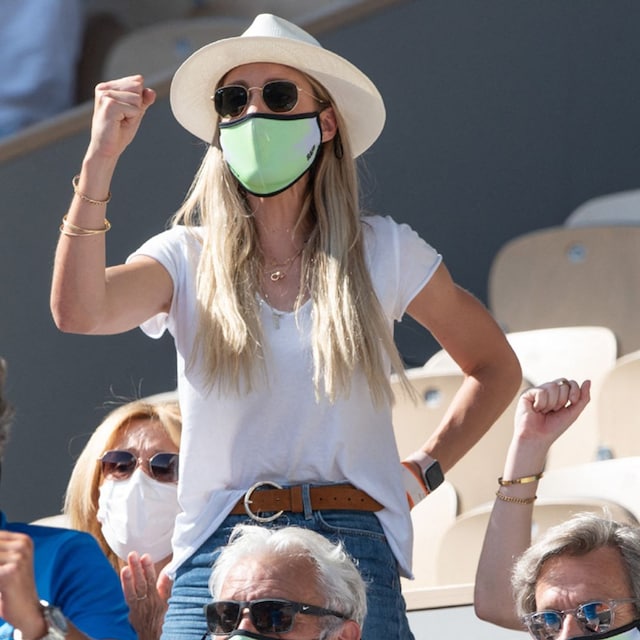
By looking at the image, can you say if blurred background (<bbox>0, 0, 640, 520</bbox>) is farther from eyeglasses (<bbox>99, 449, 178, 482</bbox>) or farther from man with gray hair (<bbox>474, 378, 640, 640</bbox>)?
man with gray hair (<bbox>474, 378, 640, 640</bbox>)

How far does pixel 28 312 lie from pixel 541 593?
11.0 ft

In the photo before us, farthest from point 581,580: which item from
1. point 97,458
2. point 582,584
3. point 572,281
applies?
point 572,281

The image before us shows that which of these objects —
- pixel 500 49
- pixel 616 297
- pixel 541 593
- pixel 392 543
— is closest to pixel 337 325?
pixel 392 543

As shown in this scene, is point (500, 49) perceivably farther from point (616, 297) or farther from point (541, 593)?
point (541, 593)

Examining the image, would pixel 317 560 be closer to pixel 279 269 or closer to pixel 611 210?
pixel 279 269

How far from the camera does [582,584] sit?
2.63 meters

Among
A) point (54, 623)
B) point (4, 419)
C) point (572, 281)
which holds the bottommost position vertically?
point (54, 623)

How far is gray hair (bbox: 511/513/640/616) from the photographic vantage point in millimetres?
2672

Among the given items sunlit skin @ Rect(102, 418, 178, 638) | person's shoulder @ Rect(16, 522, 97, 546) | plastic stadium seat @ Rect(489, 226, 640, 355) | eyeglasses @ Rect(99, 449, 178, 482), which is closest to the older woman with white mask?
eyeglasses @ Rect(99, 449, 178, 482)

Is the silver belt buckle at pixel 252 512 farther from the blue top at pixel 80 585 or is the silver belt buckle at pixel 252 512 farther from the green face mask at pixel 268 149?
the green face mask at pixel 268 149

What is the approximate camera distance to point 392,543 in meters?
2.79

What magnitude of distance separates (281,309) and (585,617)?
0.76 metres

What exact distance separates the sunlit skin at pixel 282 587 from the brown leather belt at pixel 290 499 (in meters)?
0.15

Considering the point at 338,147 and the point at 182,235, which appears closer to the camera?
the point at 182,235
